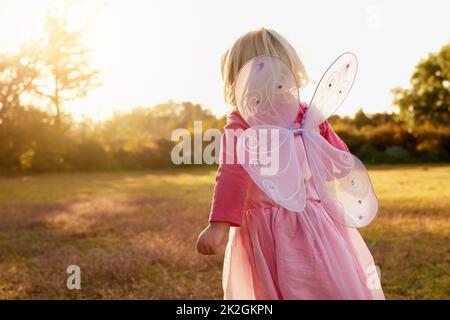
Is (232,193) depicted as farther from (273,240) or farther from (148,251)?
(148,251)

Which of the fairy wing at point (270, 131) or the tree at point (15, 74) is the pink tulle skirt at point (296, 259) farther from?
the tree at point (15, 74)

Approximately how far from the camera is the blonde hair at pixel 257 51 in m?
1.98

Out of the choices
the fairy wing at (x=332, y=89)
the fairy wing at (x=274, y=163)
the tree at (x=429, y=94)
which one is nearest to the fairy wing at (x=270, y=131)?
the fairy wing at (x=274, y=163)

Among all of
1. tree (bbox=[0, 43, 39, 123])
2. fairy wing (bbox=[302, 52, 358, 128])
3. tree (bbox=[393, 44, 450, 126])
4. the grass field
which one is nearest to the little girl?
fairy wing (bbox=[302, 52, 358, 128])

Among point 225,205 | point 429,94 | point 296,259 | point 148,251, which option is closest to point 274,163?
point 225,205

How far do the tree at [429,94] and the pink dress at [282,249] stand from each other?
33495mm

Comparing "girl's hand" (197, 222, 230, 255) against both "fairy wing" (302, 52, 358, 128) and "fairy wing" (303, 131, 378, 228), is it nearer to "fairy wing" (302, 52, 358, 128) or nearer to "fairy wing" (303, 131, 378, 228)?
"fairy wing" (303, 131, 378, 228)

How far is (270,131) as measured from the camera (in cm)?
194

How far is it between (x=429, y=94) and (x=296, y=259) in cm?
3500

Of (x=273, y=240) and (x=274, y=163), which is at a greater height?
(x=274, y=163)

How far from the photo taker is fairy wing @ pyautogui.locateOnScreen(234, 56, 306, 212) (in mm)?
1861

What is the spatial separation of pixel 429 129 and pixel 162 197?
72.8 ft

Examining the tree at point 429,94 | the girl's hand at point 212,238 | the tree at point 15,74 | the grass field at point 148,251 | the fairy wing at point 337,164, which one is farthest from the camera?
the tree at point 429,94

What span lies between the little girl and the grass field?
1784mm
